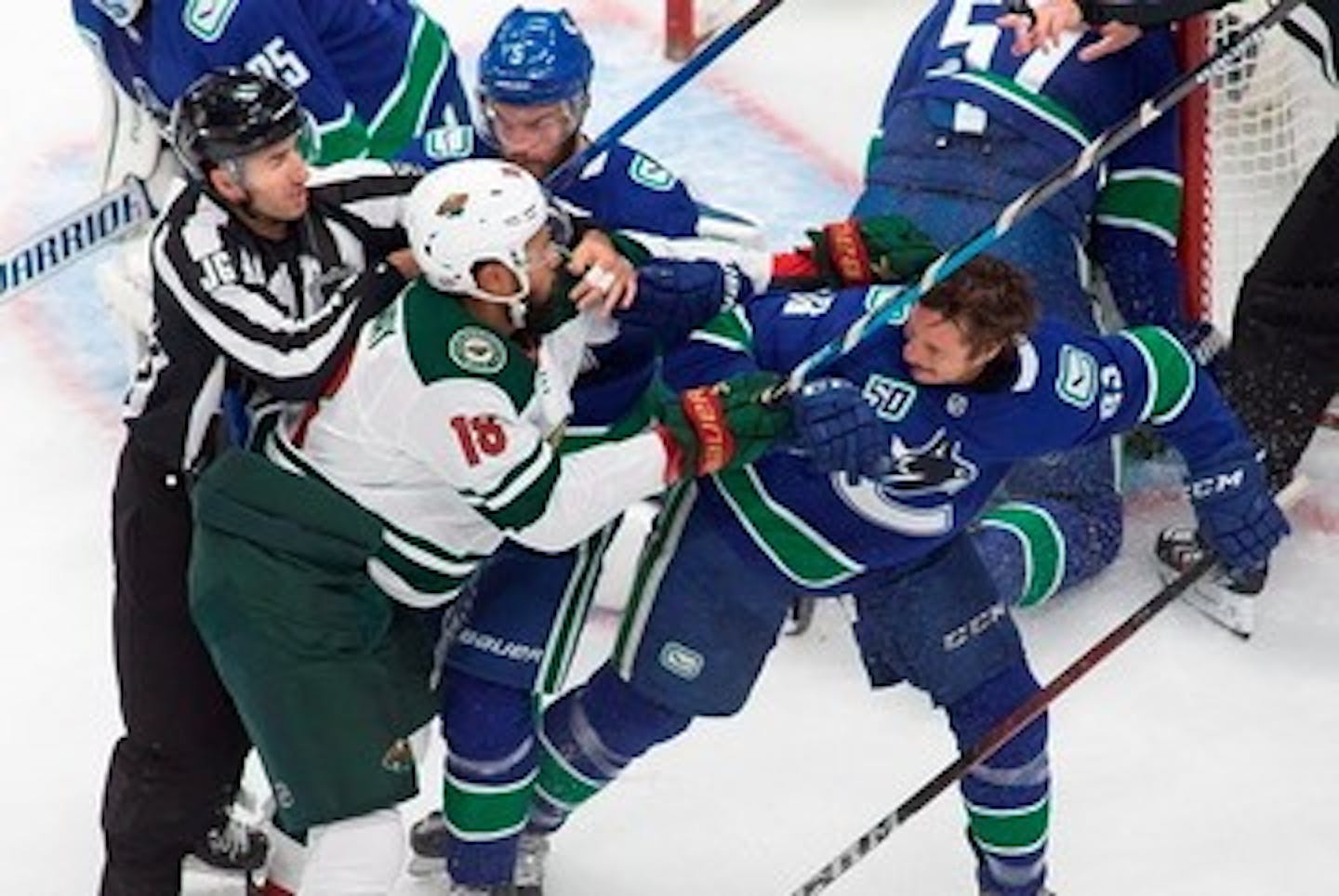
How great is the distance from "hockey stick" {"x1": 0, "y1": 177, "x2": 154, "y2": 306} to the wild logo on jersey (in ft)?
4.19

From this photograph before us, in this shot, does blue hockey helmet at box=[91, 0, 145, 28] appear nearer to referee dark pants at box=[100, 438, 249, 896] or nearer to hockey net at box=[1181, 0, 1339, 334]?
referee dark pants at box=[100, 438, 249, 896]

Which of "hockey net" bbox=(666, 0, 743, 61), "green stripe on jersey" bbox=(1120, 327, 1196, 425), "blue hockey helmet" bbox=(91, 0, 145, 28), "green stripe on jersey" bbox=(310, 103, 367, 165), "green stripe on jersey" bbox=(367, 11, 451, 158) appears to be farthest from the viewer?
"hockey net" bbox=(666, 0, 743, 61)

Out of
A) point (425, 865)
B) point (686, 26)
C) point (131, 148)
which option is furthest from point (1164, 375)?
point (686, 26)

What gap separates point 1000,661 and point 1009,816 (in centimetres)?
17

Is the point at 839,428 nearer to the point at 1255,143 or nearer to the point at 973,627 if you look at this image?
the point at 973,627

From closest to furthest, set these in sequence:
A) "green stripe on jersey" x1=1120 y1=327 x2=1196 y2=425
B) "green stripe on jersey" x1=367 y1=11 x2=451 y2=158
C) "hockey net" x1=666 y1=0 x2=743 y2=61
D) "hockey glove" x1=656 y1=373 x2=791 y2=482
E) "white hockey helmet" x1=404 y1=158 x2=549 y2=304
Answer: "white hockey helmet" x1=404 y1=158 x2=549 y2=304, "hockey glove" x1=656 y1=373 x2=791 y2=482, "green stripe on jersey" x1=1120 y1=327 x2=1196 y2=425, "green stripe on jersey" x1=367 y1=11 x2=451 y2=158, "hockey net" x1=666 y1=0 x2=743 y2=61

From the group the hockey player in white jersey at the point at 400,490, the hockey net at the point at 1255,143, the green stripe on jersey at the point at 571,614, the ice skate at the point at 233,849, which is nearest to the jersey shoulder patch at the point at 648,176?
the hockey player in white jersey at the point at 400,490

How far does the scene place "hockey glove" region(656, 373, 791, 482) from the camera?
296 centimetres

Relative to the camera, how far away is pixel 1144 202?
3.80m

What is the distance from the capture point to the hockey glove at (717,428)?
296 cm

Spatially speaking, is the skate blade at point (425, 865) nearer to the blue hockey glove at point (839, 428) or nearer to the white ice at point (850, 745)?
the white ice at point (850, 745)

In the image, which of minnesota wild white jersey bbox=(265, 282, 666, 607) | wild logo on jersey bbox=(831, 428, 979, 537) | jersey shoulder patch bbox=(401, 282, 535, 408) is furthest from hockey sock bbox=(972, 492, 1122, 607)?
jersey shoulder patch bbox=(401, 282, 535, 408)

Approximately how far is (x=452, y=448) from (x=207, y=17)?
95 centimetres

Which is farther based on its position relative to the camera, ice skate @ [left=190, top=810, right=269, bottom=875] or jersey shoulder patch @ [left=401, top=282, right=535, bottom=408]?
ice skate @ [left=190, top=810, right=269, bottom=875]
